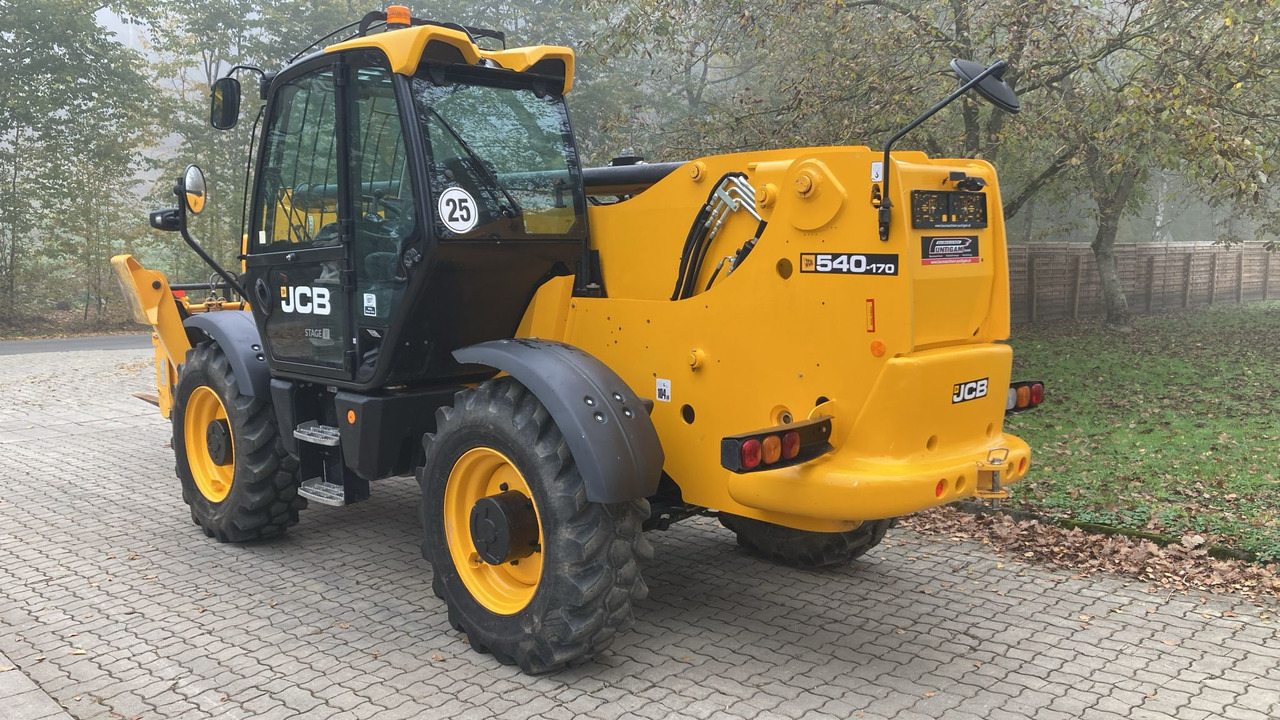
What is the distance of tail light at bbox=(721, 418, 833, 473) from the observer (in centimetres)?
356

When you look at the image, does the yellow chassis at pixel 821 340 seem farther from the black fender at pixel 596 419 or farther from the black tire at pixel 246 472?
the black tire at pixel 246 472

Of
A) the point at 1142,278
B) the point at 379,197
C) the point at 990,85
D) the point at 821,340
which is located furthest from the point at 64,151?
the point at 1142,278

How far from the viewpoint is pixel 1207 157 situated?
8.34 m

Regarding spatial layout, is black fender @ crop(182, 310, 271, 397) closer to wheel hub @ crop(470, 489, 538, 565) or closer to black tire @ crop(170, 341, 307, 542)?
black tire @ crop(170, 341, 307, 542)

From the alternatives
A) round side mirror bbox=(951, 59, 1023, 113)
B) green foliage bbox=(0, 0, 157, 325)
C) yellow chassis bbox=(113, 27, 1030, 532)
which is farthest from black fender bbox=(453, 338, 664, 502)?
green foliage bbox=(0, 0, 157, 325)

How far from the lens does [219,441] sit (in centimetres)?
588

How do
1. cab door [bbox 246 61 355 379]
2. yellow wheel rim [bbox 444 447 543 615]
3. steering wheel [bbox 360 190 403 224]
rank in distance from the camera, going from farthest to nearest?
cab door [bbox 246 61 355 379], steering wheel [bbox 360 190 403 224], yellow wheel rim [bbox 444 447 543 615]

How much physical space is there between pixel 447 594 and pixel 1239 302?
27.6 m

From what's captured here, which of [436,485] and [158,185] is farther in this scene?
[158,185]

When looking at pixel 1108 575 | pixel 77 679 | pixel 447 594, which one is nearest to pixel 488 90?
pixel 447 594

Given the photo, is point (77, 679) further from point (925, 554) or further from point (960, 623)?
point (925, 554)

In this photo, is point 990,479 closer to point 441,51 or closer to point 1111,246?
point 441,51

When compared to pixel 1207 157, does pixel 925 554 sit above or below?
below

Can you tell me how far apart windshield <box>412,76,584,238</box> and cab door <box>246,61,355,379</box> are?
0.57 meters
